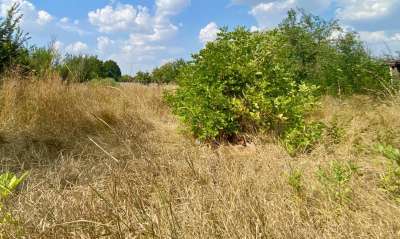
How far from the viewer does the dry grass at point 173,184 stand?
185 cm

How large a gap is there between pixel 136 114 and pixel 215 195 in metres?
4.38

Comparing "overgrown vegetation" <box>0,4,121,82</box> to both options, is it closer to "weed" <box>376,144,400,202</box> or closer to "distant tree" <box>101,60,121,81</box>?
"weed" <box>376,144,400,202</box>

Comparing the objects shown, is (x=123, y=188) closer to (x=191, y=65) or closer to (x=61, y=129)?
(x=61, y=129)

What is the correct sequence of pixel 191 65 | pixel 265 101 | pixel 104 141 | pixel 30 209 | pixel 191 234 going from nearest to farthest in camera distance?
pixel 191 234 → pixel 30 209 → pixel 265 101 → pixel 104 141 → pixel 191 65

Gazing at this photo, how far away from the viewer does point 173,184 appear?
2.58 metres

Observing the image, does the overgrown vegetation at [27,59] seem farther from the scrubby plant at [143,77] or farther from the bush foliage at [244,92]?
the scrubby plant at [143,77]

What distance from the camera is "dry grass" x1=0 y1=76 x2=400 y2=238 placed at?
1.85 metres

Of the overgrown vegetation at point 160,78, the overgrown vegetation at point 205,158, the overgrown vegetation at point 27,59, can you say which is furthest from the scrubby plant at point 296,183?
the overgrown vegetation at point 160,78

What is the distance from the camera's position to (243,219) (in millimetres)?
1902

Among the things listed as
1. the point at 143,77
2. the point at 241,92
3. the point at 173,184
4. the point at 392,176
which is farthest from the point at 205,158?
the point at 143,77

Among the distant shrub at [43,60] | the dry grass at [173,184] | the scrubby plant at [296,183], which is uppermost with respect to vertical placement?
the distant shrub at [43,60]

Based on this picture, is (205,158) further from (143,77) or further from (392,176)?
(143,77)

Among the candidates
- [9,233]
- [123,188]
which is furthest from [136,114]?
[9,233]

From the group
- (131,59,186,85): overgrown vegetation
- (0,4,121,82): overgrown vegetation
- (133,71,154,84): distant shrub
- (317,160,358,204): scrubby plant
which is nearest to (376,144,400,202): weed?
(317,160,358,204): scrubby plant
